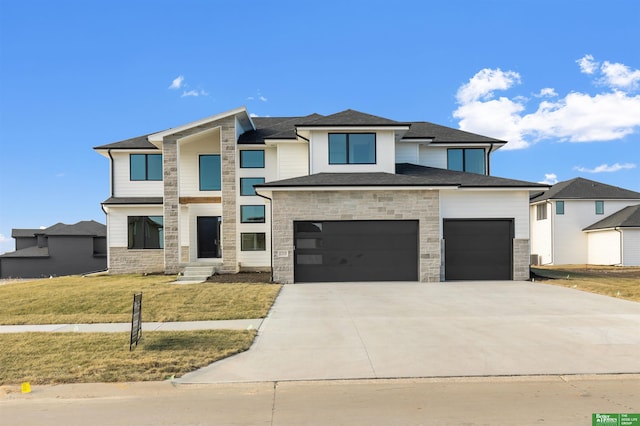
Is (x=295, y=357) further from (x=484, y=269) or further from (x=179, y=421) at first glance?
(x=484, y=269)

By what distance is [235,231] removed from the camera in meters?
20.6

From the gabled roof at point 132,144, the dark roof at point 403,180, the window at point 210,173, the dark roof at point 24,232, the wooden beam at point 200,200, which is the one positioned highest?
the gabled roof at point 132,144

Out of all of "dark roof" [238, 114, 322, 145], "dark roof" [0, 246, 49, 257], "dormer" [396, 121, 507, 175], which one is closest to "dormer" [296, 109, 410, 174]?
"dark roof" [238, 114, 322, 145]

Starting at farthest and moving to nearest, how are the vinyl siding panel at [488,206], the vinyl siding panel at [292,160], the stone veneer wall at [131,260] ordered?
the stone veneer wall at [131,260] → the vinyl siding panel at [292,160] → the vinyl siding panel at [488,206]

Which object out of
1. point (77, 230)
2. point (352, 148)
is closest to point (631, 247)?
point (352, 148)

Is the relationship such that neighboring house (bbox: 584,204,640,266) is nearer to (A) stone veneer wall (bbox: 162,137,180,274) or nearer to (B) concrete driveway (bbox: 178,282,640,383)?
(B) concrete driveway (bbox: 178,282,640,383)

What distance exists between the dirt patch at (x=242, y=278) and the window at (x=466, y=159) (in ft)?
37.1

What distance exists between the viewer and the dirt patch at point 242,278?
17.8 m

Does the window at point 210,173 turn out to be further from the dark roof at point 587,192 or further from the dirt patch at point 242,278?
the dark roof at point 587,192

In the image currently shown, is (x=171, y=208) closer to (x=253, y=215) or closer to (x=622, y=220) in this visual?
(x=253, y=215)

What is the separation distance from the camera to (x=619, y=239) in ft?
94.4

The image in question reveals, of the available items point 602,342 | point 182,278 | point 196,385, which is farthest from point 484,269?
point 196,385

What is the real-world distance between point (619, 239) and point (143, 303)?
99.3 ft

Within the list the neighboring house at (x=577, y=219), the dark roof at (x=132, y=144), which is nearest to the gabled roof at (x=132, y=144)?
the dark roof at (x=132, y=144)
